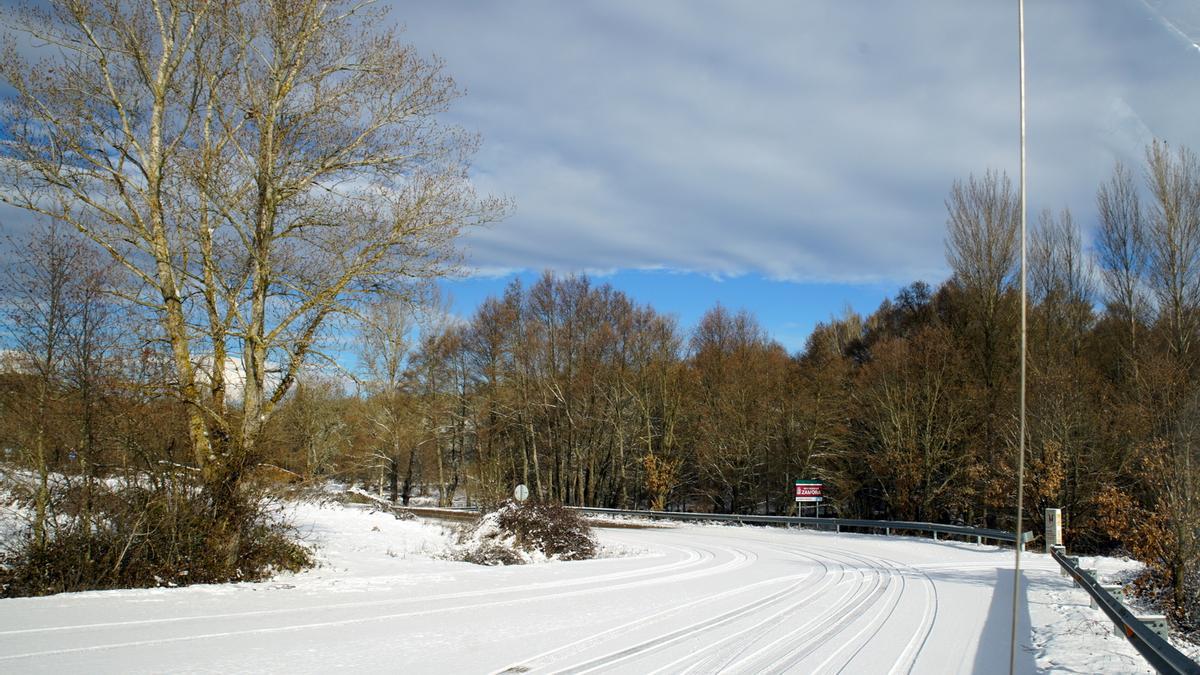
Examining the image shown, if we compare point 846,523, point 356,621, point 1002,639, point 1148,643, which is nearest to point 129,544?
point 356,621

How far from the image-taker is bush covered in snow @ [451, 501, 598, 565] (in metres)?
19.1

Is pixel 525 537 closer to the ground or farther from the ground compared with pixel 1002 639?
closer to the ground

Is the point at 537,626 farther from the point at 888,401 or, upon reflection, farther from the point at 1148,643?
the point at 888,401

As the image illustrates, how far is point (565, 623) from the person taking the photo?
9.87m

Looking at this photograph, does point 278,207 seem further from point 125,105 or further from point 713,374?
point 713,374

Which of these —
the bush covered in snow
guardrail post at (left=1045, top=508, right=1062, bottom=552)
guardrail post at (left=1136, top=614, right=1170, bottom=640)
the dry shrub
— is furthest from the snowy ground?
guardrail post at (left=1045, top=508, right=1062, bottom=552)

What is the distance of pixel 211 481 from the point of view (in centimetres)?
1230

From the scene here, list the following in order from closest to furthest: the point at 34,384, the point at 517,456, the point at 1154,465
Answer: the point at 34,384
the point at 1154,465
the point at 517,456

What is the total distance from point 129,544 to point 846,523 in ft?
84.2

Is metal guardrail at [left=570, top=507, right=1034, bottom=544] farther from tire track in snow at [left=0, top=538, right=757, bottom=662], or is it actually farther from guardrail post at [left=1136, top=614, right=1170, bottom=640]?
guardrail post at [left=1136, top=614, right=1170, bottom=640]

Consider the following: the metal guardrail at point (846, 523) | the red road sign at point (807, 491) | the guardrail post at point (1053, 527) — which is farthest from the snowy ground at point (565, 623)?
the red road sign at point (807, 491)

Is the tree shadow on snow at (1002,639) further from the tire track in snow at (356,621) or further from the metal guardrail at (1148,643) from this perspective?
the tire track in snow at (356,621)

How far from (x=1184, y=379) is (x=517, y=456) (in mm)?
43575

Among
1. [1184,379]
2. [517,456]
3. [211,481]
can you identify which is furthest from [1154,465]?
[517,456]
